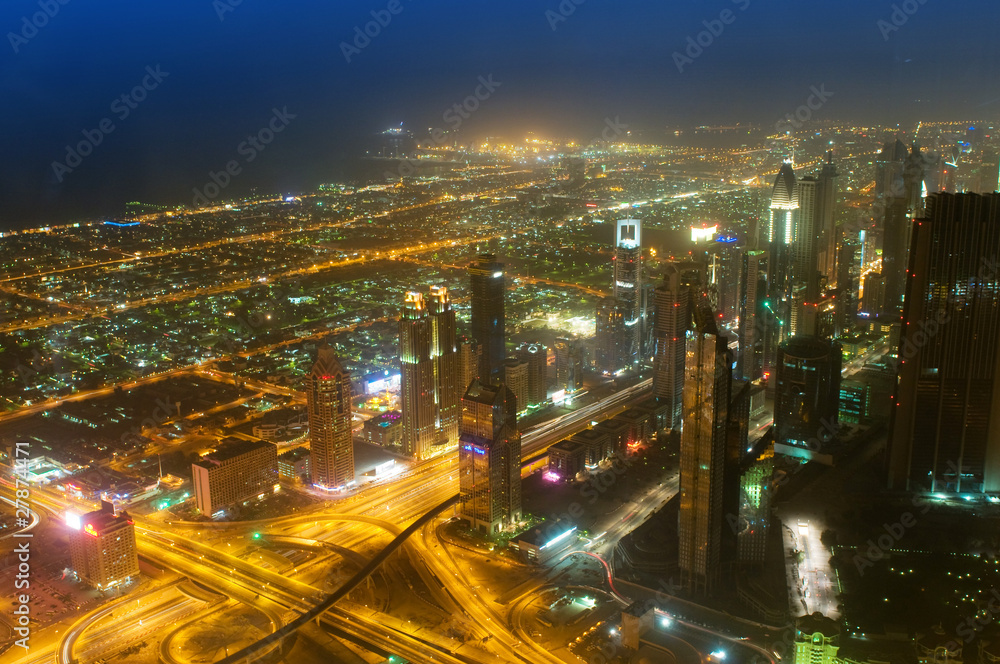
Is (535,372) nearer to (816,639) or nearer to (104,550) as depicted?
(104,550)

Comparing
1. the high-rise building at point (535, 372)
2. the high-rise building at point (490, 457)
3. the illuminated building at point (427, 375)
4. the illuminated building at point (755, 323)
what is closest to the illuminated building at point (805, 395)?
the illuminated building at point (755, 323)

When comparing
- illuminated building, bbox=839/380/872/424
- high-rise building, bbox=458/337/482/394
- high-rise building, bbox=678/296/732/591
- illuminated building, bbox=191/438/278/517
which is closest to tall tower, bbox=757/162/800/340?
illuminated building, bbox=839/380/872/424

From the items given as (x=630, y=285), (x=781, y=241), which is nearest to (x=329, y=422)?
(x=630, y=285)

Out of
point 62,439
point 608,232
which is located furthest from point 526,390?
point 608,232

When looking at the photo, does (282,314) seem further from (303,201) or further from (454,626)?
(454,626)

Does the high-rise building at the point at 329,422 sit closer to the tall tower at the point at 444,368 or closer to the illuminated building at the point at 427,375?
the illuminated building at the point at 427,375

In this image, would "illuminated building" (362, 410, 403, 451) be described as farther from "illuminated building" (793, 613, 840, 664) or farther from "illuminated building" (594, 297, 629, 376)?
"illuminated building" (793, 613, 840, 664)
